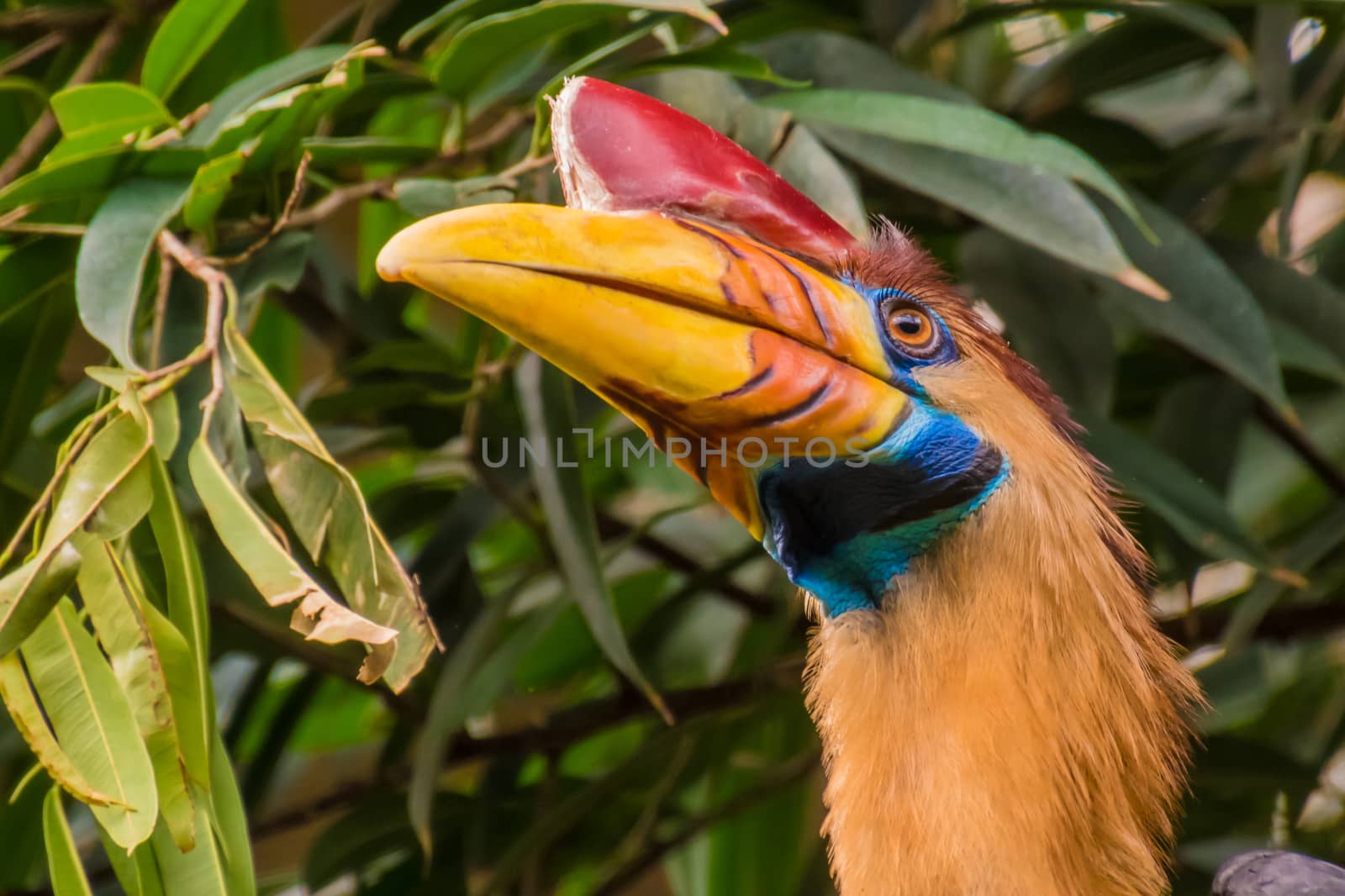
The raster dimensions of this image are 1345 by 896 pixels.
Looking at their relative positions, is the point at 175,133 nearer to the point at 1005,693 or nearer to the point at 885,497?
the point at 885,497

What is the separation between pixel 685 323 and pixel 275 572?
29cm

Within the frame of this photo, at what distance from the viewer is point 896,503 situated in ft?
2.98

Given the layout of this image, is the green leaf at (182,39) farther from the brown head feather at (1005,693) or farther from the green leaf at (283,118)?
the brown head feather at (1005,693)

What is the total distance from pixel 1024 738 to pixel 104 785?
57 centimetres

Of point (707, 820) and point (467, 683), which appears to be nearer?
point (467, 683)

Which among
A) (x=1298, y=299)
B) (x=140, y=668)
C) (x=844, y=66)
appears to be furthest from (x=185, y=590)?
(x=1298, y=299)

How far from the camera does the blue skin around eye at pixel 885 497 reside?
2.93 feet

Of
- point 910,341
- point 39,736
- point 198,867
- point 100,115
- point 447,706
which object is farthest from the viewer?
point 447,706

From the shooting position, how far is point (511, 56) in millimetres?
1086

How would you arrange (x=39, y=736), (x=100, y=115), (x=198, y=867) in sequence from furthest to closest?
(x=100, y=115)
(x=198, y=867)
(x=39, y=736)

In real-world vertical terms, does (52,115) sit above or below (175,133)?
below

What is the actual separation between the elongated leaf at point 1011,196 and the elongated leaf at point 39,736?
781 millimetres

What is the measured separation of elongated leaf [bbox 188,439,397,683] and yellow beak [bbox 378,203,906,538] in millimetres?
187

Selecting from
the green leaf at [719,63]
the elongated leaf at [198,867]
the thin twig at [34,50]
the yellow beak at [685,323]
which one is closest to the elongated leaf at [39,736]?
the elongated leaf at [198,867]
